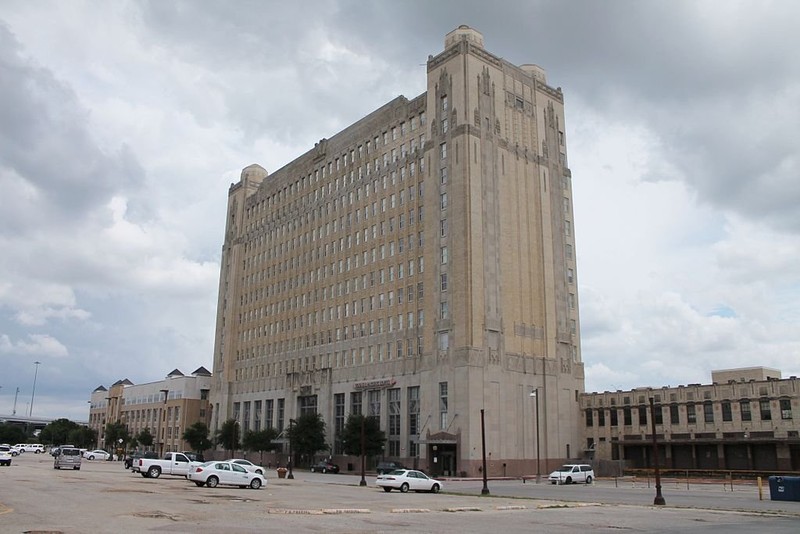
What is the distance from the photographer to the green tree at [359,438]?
83.6 metres

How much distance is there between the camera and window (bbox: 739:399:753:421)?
7519 centimetres

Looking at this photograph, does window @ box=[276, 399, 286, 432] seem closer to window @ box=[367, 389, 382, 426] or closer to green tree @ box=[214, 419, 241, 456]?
green tree @ box=[214, 419, 241, 456]

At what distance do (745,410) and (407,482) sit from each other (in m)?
45.5

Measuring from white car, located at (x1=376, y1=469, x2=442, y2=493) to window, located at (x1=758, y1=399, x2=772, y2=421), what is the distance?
43176mm

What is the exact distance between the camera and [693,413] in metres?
80.3

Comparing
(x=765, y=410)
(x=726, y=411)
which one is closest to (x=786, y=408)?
(x=765, y=410)

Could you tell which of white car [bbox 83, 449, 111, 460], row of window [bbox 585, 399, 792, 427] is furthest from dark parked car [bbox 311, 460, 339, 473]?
white car [bbox 83, 449, 111, 460]

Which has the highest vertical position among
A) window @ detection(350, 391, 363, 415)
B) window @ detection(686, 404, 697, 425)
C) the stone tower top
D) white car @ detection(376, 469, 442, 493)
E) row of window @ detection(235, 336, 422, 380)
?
the stone tower top

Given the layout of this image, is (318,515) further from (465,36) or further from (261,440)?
(261,440)

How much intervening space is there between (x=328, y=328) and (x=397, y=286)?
16619 mm

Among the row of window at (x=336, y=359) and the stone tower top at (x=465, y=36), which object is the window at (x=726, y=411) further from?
the stone tower top at (x=465, y=36)

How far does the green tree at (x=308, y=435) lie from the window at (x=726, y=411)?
48.6 metres

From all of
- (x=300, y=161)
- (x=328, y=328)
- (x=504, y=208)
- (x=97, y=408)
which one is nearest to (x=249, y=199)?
(x=300, y=161)

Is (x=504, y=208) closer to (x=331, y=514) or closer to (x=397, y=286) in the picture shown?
(x=397, y=286)
